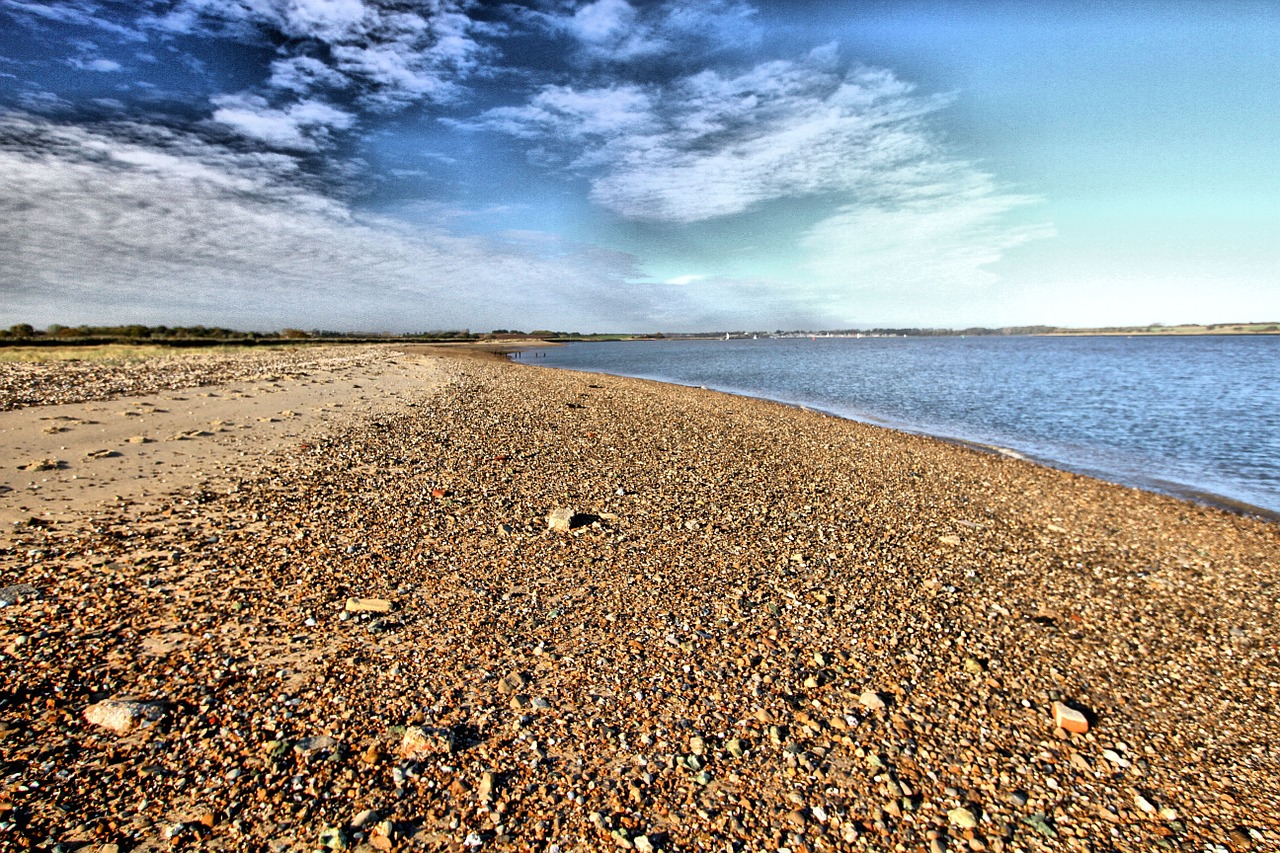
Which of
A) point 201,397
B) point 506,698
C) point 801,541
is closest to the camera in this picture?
point 506,698

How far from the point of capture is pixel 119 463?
1059 centimetres

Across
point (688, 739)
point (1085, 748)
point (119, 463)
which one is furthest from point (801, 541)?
point (119, 463)

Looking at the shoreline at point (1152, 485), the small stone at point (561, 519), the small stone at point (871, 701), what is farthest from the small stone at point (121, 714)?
the shoreline at point (1152, 485)

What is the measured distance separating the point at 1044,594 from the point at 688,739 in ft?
19.0

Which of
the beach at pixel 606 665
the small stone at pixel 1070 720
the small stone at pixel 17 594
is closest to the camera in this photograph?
the beach at pixel 606 665

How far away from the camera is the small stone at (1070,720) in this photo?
4.62 metres

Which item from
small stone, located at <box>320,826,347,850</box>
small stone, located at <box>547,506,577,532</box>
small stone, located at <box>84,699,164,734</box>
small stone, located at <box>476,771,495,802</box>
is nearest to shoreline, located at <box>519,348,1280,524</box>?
small stone, located at <box>547,506,577,532</box>

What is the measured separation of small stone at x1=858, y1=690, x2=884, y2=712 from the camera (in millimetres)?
4758

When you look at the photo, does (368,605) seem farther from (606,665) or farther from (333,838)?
(333,838)

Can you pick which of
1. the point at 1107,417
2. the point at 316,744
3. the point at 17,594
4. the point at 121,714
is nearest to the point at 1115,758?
the point at 316,744

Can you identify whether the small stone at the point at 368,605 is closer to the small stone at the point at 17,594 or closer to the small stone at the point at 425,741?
the small stone at the point at 425,741

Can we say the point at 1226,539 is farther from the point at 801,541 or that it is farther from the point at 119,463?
the point at 119,463

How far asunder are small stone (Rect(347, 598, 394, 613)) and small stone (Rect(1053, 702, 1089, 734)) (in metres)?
6.34

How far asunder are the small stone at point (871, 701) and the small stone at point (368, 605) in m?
4.73
